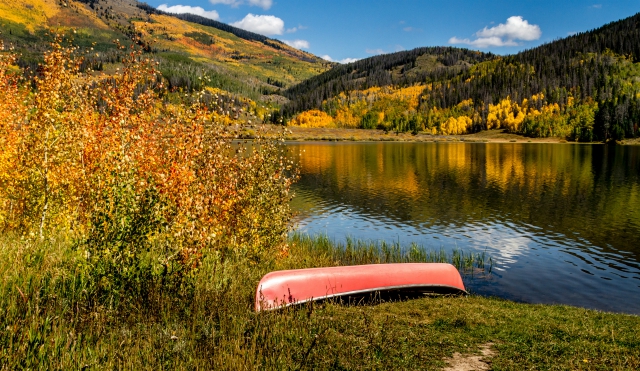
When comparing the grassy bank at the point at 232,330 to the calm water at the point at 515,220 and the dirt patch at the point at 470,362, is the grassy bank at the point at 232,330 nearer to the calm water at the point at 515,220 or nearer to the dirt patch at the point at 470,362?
the dirt patch at the point at 470,362

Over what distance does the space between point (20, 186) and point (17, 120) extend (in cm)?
364

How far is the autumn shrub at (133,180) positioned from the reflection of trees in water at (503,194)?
18.2m

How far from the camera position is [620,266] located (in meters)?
22.5

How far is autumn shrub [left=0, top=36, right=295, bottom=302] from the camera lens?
902 cm

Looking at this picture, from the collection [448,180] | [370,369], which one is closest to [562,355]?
[370,369]

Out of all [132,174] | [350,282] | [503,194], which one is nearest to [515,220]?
[503,194]

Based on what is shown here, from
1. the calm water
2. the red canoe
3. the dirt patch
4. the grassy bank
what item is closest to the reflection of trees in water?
the calm water

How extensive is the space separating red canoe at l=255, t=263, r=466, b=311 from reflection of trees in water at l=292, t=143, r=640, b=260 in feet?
56.8

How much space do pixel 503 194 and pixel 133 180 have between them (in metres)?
44.8

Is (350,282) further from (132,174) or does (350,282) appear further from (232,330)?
(132,174)

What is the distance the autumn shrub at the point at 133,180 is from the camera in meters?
9.02

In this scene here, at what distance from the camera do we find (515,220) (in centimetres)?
3444

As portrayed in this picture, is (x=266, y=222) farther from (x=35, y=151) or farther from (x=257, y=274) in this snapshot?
(x=35, y=151)

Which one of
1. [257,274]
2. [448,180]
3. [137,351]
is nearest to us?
[137,351]
